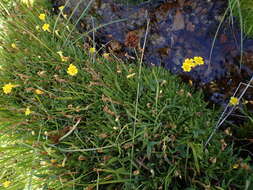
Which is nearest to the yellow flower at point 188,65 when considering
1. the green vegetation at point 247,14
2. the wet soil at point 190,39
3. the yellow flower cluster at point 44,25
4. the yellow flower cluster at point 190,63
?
the yellow flower cluster at point 190,63

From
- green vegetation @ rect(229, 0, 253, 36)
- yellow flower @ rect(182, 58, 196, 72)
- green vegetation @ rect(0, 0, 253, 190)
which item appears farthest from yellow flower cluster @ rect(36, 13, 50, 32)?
green vegetation @ rect(229, 0, 253, 36)

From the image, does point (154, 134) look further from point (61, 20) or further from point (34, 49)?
point (61, 20)

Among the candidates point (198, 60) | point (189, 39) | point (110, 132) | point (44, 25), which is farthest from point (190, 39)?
point (44, 25)

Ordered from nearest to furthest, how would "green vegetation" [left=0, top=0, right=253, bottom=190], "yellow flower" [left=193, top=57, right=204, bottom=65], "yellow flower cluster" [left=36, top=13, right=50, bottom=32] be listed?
"green vegetation" [left=0, top=0, right=253, bottom=190]
"yellow flower" [left=193, top=57, right=204, bottom=65]
"yellow flower cluster" [left=36, top=13, right=50, bottom=32]

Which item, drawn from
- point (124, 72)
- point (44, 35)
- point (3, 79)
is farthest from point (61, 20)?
point (124, 72)

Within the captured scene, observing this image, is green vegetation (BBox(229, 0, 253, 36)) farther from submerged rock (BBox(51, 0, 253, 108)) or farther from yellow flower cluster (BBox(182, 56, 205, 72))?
yellow flower cluster (BBox(182, 56, 205, 72))
